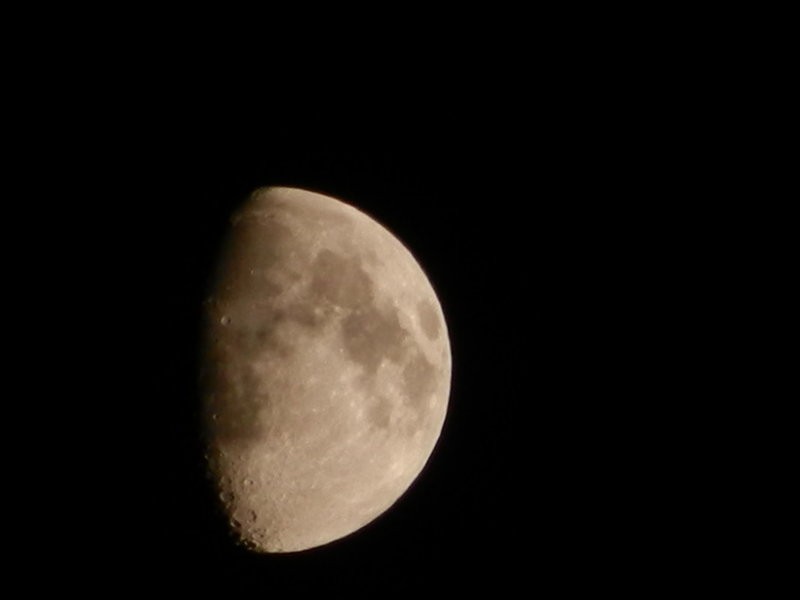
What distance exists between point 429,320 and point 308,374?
0.80 m

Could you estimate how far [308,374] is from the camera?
3.31 meters

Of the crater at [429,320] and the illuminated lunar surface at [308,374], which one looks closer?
the illuminated lunar surface at [308,374]

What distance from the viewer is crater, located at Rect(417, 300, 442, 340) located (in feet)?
12.6

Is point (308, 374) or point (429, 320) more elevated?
point (429, 320)

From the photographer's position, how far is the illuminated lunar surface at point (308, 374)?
3299 mm

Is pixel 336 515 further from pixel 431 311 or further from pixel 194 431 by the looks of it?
pixel 431 311

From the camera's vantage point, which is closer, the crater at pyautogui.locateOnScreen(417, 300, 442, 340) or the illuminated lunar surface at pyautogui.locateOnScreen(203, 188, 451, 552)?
the illuminated lunar surface at pyautogui.locateOnScreen(203, 188, 451, 552)

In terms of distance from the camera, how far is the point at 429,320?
12.8 ft

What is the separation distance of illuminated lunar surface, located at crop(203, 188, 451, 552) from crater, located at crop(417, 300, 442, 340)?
0.01m

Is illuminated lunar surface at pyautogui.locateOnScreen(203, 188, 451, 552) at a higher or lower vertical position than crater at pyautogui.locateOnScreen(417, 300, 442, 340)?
lower

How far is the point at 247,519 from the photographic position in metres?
3.56

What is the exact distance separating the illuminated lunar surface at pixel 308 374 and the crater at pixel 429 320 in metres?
0.01

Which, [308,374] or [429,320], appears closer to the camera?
[308,374]

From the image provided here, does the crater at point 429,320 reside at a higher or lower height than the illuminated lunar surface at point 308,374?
higher
